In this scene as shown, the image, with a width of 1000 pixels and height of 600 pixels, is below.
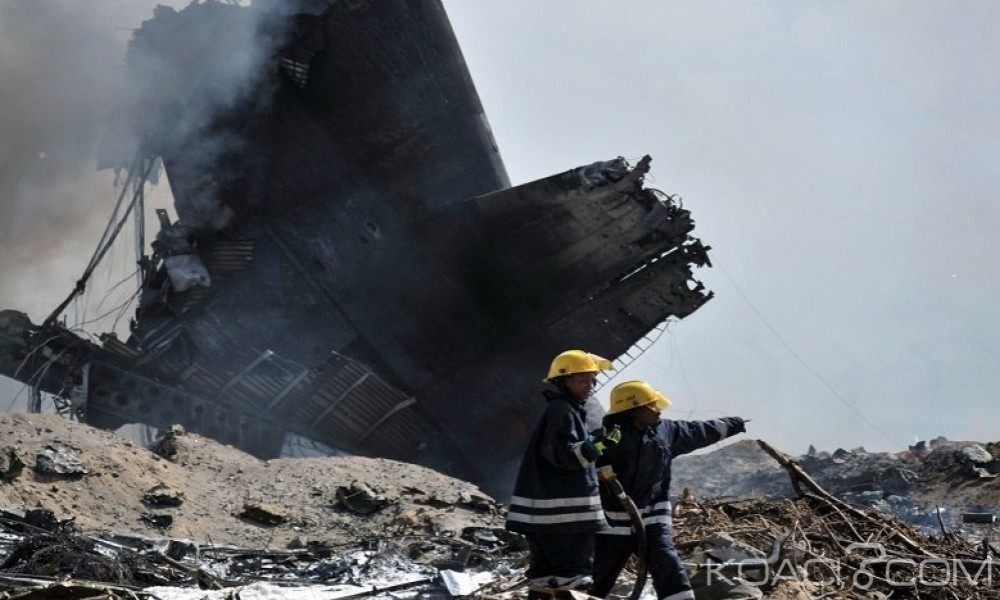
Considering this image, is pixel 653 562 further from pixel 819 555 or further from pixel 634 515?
pixel 819 555

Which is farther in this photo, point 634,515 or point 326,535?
Answer: point 326,535

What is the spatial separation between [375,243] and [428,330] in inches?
79.2

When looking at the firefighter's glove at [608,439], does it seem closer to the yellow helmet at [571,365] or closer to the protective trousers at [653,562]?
the yellow helmet at [571,365]

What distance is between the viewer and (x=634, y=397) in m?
6.21

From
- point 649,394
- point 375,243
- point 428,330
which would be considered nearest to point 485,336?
point 428,330

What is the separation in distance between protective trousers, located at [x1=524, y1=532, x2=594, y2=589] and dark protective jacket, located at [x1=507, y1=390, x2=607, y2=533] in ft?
0.23

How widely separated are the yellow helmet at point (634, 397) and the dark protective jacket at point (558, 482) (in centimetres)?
34

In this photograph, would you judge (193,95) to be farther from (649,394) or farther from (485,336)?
(649,394)

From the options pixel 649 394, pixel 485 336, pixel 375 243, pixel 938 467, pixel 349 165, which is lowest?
pixel 649 394

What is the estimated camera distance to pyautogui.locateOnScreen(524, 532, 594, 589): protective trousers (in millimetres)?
5840

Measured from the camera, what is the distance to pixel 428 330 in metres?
19.7

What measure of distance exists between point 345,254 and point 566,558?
46.4ft

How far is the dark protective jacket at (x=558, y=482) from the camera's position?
580 centimetres

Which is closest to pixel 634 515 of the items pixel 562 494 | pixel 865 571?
pixel 562 494
